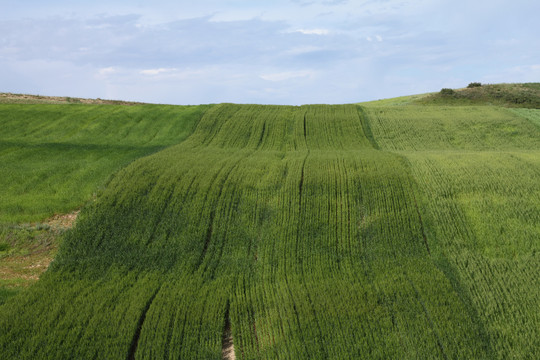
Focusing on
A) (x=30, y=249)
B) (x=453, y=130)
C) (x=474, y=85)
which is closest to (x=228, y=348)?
(x=30, y=249)

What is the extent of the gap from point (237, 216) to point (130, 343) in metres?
8.13

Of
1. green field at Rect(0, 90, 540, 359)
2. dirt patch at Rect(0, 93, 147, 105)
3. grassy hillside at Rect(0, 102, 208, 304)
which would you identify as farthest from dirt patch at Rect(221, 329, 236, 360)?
dirt patch at Rect(0, 93, 147, 105)

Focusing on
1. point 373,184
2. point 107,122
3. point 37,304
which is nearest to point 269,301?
point 37,304

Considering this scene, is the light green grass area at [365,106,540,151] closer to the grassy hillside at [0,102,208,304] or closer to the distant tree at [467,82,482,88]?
the distant tree at [467,82,482,88]

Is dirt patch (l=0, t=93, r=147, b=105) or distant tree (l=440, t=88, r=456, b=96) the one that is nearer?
dirt patch (l=0, t=93, r=147, b=105)

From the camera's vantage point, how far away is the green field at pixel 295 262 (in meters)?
14.0

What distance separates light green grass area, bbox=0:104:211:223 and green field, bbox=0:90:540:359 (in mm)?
484

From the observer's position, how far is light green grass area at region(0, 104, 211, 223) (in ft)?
75.7

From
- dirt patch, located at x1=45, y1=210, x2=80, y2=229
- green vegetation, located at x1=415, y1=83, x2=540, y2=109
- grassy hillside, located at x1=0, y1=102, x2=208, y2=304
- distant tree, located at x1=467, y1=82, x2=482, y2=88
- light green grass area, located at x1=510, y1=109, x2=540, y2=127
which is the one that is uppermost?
distant tree, located at x1=467, y1=82, x2=482, y2=88

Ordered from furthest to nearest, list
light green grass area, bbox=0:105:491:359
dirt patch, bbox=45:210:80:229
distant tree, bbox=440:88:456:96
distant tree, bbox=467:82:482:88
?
distant tree, bbox=467:82:482:88
distant tree, bbox=440:88:456:96
dirt patch, bbox=45:210:80:229
light green grass area, bbox=0:105:491:359

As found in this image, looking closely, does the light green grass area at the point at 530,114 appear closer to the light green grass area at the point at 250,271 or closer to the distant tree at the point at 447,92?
the distant tree at the point at 447,92

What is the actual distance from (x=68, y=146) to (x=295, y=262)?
2157cm

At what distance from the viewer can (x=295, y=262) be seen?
18.0 m

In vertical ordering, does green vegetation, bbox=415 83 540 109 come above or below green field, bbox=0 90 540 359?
above
